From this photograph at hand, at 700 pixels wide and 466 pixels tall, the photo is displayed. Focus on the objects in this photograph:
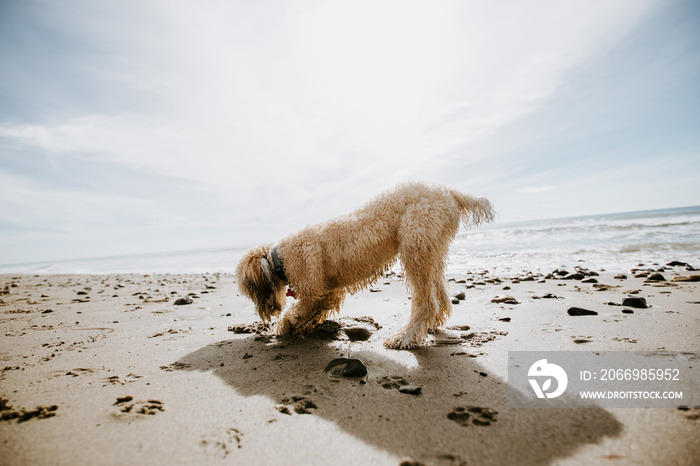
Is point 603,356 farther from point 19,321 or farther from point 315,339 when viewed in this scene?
point 19,321

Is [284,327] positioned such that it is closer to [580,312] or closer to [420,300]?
[420,300]

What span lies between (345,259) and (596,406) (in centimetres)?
264

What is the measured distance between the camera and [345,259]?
149 inches

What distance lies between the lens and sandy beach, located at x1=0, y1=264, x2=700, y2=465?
1.61 metres

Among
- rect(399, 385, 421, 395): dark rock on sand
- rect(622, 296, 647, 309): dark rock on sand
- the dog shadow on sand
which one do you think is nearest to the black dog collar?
the dog shadow on sand

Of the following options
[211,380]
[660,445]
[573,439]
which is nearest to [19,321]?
[211,380]

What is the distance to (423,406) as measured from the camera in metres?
2.07

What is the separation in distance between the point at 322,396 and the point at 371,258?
1830 millimetres

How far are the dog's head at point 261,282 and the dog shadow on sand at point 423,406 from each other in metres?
0.92

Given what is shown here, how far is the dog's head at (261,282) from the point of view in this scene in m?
4.08

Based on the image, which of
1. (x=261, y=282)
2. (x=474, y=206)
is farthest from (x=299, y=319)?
(x=474, y=206)

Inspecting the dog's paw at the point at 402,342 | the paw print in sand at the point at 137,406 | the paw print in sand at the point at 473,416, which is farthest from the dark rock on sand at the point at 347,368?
the paw print in sand at the point at 137,406

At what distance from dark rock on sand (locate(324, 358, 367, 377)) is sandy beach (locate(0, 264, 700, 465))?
0.07 m

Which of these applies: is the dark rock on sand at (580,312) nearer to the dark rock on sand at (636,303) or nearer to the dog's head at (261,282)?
the dark rock on sand at (636,303)
